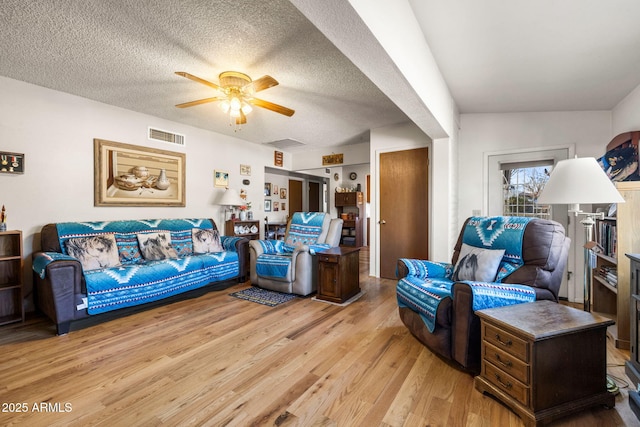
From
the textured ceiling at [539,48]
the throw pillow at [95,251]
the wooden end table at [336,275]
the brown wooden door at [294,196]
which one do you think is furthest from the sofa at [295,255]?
the brown wooden door at [294,196]

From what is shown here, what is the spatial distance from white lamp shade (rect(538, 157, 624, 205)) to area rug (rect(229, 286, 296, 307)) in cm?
275

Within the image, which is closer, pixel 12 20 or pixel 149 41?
pixel 12 20

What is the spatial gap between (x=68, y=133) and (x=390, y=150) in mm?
4204

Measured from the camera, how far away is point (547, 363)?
56.2 inches

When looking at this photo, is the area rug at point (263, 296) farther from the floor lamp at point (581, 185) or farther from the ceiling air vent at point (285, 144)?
the ceiling air vent at point (285, 144)

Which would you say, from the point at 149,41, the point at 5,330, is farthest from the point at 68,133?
the point at 5,330

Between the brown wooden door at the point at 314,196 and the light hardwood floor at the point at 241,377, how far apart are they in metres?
6.55

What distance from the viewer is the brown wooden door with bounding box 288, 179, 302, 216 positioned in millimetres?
8297

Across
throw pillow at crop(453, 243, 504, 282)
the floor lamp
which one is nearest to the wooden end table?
throw pillow at crop(453, 243, 504, 282)

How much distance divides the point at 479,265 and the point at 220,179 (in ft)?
13.9

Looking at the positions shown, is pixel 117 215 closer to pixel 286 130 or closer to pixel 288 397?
pixel 286 130

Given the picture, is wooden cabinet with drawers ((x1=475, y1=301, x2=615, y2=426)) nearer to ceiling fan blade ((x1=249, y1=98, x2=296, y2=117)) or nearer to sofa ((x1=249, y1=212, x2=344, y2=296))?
sofa ((x1=249, y1=212, x2=344, y2=296))

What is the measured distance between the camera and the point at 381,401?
162 cm

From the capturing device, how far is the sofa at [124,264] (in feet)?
8.34
